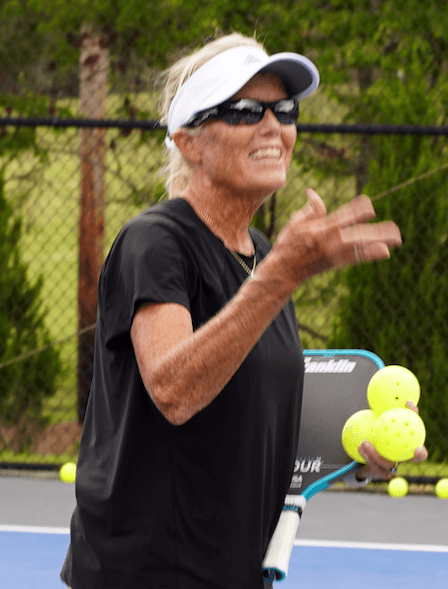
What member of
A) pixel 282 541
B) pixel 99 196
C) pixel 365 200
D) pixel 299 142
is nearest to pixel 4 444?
pixel 99 196

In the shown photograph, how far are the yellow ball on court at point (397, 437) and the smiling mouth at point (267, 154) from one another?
2.68 feet

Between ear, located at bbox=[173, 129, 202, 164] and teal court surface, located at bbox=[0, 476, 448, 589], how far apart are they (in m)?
2.58

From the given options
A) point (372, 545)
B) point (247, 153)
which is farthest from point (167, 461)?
point (372, 545)

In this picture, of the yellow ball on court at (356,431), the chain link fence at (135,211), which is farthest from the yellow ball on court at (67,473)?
the yellow ball on court at (356,431)

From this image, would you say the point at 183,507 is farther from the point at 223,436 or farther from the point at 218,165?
the point at 218,165

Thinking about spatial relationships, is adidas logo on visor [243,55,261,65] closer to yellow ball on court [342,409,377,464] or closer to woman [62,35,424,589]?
woman [62,35,424,589]

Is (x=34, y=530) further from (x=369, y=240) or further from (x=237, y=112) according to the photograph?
(x=369, y=240)

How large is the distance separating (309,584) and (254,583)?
2.33 meters

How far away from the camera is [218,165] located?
1573 mm

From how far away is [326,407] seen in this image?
2299mm

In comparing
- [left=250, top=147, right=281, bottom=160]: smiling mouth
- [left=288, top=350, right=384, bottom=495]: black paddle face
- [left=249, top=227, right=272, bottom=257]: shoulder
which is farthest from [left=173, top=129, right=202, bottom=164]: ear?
[left=288, top=350, right=384, bottom=495]: black paddle face

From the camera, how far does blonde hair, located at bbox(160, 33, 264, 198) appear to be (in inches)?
64.8

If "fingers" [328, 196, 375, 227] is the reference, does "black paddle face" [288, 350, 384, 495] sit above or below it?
below

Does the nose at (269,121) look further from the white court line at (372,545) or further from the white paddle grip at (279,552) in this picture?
the white court line at (372,545)
